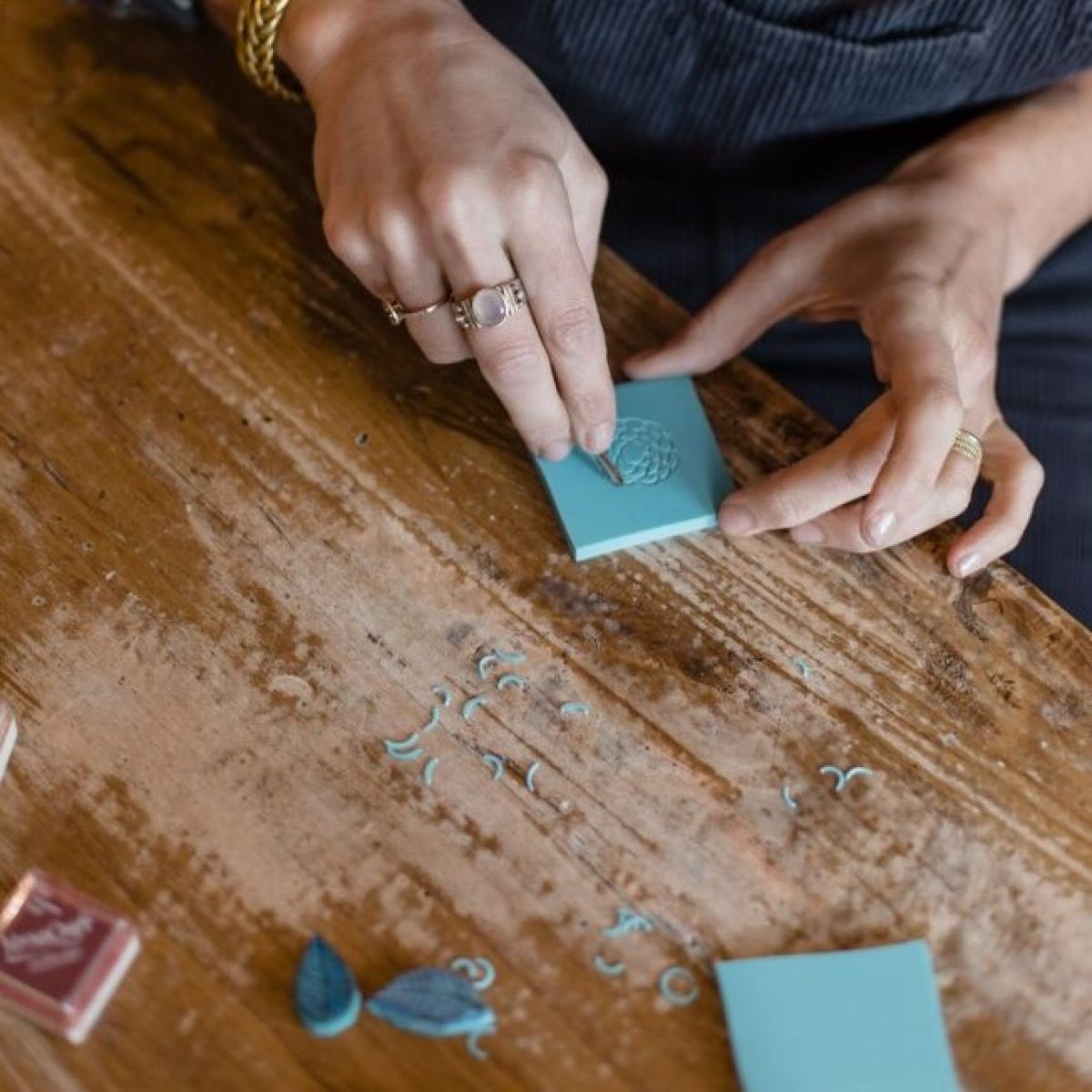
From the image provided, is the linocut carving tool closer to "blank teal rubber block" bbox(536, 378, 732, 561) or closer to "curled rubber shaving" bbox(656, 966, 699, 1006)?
"blank teal rubber block" bbox(536, 378, 732, 561)

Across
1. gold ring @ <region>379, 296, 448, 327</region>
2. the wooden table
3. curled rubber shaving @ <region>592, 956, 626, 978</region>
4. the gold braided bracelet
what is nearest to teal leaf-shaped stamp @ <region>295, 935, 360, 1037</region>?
the wooden table

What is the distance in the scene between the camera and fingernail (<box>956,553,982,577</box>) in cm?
78

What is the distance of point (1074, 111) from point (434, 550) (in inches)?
25.1

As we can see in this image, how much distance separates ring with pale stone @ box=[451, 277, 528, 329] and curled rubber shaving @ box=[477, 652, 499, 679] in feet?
0.66

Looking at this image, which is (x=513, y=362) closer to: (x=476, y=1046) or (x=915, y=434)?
(x=915, y=434)

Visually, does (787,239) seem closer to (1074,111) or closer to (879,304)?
(879,304)

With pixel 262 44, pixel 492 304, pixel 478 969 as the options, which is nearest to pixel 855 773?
pixel 478 969

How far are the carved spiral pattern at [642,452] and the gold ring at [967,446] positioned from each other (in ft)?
0.60

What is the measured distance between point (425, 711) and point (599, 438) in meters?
0.21

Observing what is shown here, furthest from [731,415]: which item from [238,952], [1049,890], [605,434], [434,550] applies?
[238,952]

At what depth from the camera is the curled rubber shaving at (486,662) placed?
727 millimetres

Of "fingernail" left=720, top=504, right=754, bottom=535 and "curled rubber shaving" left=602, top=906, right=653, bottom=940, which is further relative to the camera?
"fingernail" left=720, top=504, right=754, bottom=535

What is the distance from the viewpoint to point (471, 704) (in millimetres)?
715

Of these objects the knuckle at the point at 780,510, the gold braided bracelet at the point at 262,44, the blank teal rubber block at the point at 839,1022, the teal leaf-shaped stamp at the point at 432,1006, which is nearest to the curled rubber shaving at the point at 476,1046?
the teal leaf-shaped stamp at the point at 432,1006
